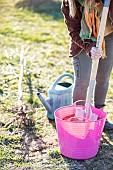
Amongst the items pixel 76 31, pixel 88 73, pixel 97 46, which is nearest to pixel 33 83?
pixel 88 73

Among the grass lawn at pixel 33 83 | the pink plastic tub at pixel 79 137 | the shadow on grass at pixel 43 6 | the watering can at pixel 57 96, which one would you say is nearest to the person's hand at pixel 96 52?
the pink plastic tub at pixel 79 137

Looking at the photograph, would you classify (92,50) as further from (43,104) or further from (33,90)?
(33,90)

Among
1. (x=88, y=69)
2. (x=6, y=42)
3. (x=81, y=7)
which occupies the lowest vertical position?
(x=6, y=42)

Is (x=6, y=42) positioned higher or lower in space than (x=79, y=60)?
lower

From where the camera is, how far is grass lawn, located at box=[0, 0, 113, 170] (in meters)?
3.54

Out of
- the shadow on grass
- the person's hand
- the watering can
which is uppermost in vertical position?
the person's hand

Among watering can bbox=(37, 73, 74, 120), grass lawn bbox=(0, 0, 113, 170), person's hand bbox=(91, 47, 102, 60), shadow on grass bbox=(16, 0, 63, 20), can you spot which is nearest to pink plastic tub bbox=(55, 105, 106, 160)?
grass lawn bbox=(0, 0, 113, 170)

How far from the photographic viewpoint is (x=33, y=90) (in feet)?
16.1

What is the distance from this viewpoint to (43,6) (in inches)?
341

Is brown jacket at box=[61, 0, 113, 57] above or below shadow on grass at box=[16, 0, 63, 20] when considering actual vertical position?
above

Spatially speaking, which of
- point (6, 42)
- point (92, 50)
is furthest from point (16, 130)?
point (6, 42)

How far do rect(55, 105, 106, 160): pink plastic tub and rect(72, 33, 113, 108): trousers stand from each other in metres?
0.30

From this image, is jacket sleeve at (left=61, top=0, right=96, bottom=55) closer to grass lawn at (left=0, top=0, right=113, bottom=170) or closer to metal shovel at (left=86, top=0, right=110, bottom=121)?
metal shovel at (left=86, top=0, right=110, bottom=121)

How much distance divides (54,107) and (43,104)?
16 cm
